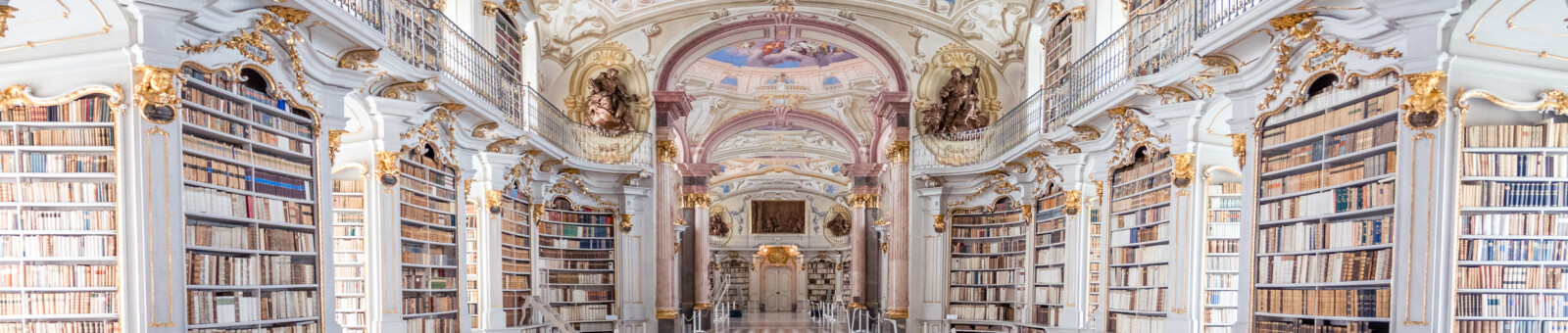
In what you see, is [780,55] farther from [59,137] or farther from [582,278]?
[59,137]


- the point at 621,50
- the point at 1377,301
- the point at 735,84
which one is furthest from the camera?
the point at 735,84

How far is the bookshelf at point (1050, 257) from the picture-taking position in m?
11.8

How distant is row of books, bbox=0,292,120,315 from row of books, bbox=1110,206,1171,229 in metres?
7.19

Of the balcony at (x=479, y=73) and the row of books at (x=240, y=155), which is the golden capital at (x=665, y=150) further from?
the row of books at (x=240, y=155)

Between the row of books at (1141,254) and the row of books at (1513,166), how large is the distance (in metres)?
3.29

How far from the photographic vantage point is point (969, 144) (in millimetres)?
15195

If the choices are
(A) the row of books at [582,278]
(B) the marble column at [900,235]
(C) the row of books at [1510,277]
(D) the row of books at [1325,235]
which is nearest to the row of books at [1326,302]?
(D) the row of books at [1325,235]

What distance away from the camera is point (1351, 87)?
584 cm

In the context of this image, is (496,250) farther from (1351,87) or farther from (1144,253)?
(1351,87)

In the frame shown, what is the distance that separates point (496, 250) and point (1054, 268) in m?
6.12

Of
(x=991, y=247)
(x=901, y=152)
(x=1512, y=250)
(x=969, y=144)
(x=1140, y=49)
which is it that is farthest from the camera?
(x=901, y=152)

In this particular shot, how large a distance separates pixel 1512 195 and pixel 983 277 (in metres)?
9.52

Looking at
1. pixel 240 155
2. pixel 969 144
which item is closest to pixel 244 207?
pixel 240 155

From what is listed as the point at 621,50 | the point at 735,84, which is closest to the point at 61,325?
the point at 621,50
